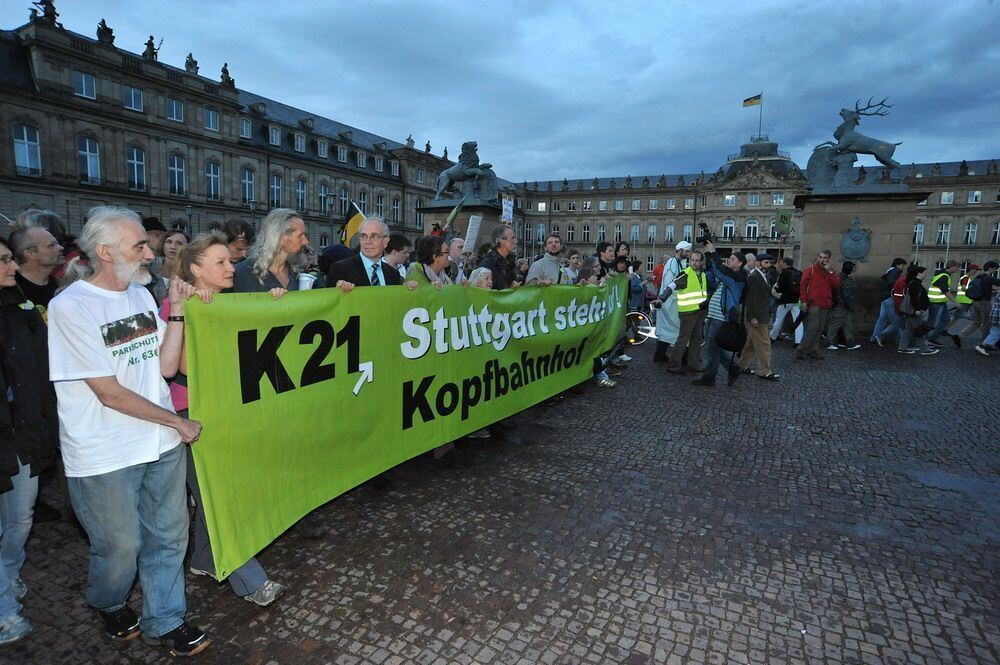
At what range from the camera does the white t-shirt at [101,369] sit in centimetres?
215

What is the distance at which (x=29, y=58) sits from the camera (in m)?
35.0

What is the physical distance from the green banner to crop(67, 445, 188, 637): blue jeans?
0.48 feet

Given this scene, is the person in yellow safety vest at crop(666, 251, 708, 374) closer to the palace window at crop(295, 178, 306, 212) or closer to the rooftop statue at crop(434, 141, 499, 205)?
the rooftop statue at crop(434, 141, 499, 205)

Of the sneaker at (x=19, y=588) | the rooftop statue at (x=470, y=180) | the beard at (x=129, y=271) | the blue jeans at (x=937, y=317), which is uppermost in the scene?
the rooftop statue at (x=470, y=180)

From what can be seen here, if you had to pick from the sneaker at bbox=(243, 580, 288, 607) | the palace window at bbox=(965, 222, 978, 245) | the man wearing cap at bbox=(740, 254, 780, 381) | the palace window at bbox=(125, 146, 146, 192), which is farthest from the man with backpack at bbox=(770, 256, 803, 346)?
the palace window at bbox=(965, 222, 978, 245)

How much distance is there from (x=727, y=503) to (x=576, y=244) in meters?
94.0

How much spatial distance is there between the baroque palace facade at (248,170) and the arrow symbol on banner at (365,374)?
1599cm

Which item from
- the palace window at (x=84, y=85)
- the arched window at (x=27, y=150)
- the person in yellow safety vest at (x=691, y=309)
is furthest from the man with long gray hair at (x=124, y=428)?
the palace window at (x=84, y=85)

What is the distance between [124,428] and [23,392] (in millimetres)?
772

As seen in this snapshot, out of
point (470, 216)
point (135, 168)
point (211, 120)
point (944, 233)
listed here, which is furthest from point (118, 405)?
point (944, 233)

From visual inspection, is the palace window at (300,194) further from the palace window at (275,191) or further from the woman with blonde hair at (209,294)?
the woman with blonde hair at (209,294)

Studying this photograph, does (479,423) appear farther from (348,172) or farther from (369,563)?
(348,172)

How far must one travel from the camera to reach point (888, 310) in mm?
12156

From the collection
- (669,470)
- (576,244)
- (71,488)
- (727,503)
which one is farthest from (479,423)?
(576,244)
